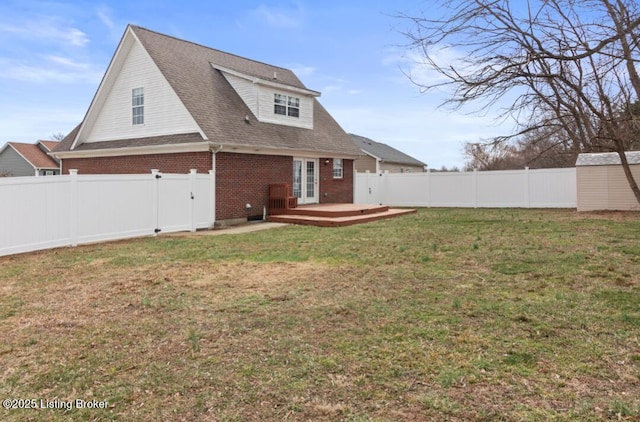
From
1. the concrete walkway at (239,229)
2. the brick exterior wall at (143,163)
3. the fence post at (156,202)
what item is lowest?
the concrete walkway at (239,229)

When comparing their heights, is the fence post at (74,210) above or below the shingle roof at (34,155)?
below

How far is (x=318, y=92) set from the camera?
19.1 m

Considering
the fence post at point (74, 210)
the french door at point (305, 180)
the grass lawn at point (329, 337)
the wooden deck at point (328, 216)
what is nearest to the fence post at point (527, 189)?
the wooden deck at point (328, 216)

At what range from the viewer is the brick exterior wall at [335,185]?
19.1 metres

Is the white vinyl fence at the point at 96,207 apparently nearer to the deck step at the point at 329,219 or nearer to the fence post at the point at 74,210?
the fence post at the point at 74,210

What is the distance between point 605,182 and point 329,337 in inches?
674

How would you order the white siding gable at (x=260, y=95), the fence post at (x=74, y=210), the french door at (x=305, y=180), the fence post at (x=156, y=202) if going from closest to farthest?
the fence post at (x=74, y=210), the fence post at (x=156, y=202), the white siding gable at (x=260, y=95), the french door at (x=305, y=180)

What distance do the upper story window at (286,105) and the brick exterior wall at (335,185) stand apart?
2.35 m

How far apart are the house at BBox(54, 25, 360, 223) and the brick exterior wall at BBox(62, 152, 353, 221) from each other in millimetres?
34

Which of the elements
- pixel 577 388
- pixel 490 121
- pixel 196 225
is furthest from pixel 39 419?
pixel 196 225

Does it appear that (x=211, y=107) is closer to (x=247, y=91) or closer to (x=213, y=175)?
(x=247, y=91)

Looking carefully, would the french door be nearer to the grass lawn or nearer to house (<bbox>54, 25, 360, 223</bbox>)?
house (<bbox>54, 25, 360, 223</bbox>)

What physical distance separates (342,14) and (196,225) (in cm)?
766

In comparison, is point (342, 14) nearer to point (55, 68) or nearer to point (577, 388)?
point (577, 388)
